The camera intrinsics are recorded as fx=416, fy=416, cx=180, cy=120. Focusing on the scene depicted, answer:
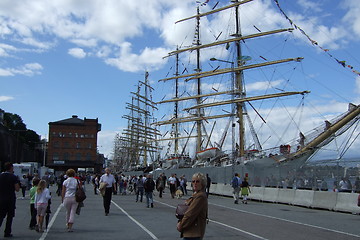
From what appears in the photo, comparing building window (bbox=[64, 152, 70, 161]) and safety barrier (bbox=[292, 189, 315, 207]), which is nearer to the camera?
safety barrier (bbox=[292, 189, 315, 207])

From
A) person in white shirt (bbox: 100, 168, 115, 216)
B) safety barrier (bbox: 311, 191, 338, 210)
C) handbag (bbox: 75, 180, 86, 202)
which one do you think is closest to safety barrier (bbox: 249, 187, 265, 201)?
safety barrier (bbox: 311, 191, 338, 210)

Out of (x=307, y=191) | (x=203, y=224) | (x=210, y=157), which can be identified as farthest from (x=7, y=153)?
(x=203, y=224)

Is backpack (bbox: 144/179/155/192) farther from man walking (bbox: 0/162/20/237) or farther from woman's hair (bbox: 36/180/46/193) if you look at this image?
man walking (bbox: 0/162/20/237)

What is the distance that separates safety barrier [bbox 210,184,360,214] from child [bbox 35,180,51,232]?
1258 centimetres

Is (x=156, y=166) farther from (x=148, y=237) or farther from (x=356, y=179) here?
(x=148, y=237)

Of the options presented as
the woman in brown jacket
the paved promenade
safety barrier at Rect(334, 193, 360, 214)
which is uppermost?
the woman in brown jacket

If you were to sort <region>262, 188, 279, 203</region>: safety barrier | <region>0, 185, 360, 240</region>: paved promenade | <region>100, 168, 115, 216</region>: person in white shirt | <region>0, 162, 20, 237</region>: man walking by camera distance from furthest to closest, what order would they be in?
<region>262, 188, 279, 203</region>: safety barrier
<region>100, 168, 115, 216</region>: person in white shirt
<region>0, 185, 360, 240</region>: paved promenade
<region>0, 162, 20, 237</region>: man walking

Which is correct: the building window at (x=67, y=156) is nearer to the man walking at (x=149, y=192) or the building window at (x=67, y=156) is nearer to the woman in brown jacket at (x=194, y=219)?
the man walking at (x=149, y=192)

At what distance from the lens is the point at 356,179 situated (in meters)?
17.8

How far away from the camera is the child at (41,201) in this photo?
9828 mm

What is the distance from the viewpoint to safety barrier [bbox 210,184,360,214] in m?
17.5

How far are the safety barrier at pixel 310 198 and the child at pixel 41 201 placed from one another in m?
12.6

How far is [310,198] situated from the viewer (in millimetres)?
20109

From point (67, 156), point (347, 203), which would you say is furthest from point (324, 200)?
point (67, 156)
